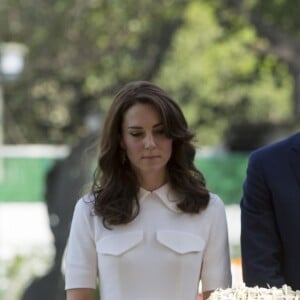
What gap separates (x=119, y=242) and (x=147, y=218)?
0.13 metres

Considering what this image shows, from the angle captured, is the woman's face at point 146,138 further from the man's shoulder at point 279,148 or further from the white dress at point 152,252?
the man's shoulder at point 279,148

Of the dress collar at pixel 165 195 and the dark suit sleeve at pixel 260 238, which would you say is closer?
the dark suit sleeve at pixel 260 238

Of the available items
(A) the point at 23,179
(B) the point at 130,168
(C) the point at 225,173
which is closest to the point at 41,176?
(A) the point at 23,179

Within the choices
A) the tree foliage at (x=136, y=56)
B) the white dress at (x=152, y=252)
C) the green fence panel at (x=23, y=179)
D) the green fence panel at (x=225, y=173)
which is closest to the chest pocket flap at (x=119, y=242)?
the white dress at (x=152, y=252)

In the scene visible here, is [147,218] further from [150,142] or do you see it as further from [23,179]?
[23,179]

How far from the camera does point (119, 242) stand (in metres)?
3.04

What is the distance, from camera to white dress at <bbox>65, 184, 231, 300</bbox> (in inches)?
119

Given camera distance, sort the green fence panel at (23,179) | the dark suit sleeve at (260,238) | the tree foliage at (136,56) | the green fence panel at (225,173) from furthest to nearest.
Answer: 1. the green fence panel at (23,179)
2. the green fence panel at (225,173)
3. the tree foliage at (136,56)
4. the dark suit sleeve at (260,238)

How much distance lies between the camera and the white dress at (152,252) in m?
3.03

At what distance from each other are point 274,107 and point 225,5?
1484 cm

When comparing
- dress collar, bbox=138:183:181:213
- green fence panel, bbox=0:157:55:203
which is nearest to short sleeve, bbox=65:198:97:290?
dress collar, bbox=138:183:181:213

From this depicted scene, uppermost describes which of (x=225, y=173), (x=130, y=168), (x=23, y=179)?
(x=130, y=168)

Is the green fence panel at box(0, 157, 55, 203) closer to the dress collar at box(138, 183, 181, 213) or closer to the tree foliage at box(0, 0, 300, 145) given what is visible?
the tree foliage at box(0, 0, 300, 145)

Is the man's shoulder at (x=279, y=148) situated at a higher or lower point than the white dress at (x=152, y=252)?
higher
